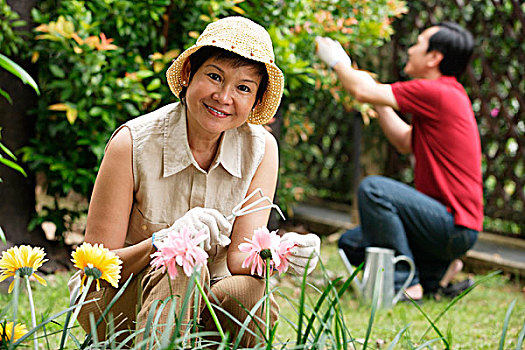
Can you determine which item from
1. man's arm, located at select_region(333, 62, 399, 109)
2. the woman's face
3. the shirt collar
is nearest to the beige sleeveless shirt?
the shirt collar

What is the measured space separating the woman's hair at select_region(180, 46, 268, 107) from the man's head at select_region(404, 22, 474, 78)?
1967 millimetres

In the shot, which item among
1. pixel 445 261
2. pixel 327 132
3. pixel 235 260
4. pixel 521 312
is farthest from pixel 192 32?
pixel 327 132

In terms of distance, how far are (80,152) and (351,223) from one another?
2.85 m

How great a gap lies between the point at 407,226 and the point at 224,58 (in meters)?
1.94

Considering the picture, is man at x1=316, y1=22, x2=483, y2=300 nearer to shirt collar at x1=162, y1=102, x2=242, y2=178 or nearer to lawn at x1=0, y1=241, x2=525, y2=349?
lawn at x1=0, y1=241, x2=525, y2=349

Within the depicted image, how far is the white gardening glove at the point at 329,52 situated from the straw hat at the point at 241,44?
5.07 ft

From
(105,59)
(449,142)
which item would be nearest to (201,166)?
(105,59)

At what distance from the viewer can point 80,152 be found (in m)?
2.99

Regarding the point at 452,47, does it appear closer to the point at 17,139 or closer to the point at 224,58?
the point at 224,58

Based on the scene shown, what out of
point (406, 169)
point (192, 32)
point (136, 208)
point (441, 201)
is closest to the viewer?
point (136, 208)

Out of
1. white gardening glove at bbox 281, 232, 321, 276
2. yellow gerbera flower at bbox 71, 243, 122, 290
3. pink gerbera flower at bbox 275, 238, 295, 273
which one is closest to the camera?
yellow gerbera flower at bbox 71, 243, 122, 290

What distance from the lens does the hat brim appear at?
1.65 m

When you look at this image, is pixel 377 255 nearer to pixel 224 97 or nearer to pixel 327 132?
pixel 224 97

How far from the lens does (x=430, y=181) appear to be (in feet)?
10.9
